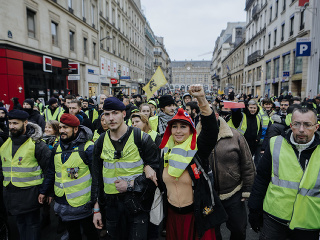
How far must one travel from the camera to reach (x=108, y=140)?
270cm

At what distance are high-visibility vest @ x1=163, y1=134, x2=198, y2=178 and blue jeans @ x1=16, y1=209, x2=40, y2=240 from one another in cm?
231

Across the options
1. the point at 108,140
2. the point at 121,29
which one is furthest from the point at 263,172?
the point at 121,29

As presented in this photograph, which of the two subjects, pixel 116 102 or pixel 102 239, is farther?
pixel 102 239

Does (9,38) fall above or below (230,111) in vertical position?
above

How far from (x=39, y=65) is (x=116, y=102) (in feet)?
48.5

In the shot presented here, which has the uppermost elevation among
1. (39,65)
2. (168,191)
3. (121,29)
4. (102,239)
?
(121,29)

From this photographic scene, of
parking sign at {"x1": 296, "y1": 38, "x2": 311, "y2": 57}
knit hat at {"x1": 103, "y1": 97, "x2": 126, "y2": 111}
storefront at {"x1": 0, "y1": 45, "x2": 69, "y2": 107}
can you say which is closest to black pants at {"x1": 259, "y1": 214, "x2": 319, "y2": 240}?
knit hat at {"x1": 103, "y1": 97, "x2": 126, "y2": 111}

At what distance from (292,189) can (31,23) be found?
1700cm

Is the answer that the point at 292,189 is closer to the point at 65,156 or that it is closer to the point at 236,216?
the point at 236,216

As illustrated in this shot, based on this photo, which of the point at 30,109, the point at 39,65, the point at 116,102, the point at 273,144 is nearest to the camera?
the point at 273,144

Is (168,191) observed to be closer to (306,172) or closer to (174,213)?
(174,213)

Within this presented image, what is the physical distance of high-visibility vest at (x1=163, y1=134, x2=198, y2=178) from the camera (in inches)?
90.7

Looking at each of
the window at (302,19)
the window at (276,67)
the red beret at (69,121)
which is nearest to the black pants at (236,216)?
the red beret at (69,121)

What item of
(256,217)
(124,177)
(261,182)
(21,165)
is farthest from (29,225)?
(261,182)
